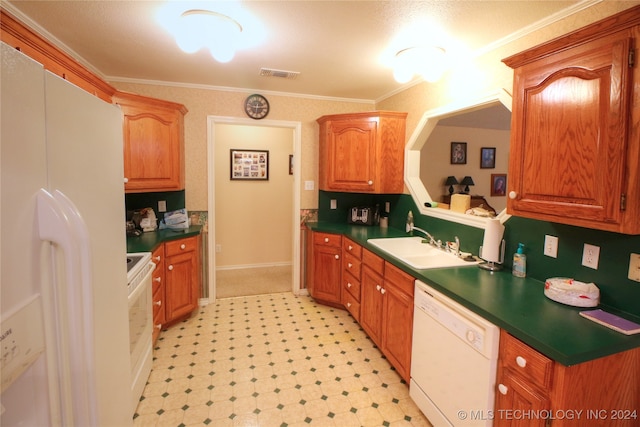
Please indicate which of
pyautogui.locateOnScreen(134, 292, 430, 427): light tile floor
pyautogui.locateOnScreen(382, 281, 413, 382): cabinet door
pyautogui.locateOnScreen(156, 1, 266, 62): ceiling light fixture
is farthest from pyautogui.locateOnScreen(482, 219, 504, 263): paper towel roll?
pyautogui.locateOnScreen(156, 1, 266, 62): ceiling light fixture

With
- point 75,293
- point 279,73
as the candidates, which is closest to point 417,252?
point 279,73

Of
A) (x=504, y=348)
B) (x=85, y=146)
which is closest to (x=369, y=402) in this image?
(x=504, y=348)

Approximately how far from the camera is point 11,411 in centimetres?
67

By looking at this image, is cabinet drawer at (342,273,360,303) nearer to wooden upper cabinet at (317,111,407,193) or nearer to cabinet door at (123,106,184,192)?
wooden upper cabinet at (317,111,407,193)

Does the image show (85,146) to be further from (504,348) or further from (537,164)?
(537,164)

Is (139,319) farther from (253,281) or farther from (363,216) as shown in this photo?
(363,216)

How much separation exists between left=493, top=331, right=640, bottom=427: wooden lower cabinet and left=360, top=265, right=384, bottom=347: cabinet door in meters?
1.24

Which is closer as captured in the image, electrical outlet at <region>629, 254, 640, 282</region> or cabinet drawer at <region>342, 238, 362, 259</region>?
Result: electrical outlet at <region>629, 254, 640, 282</region>

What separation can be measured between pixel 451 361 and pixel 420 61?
1.96 m

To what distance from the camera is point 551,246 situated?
186cm

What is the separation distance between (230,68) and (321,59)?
2.80 ft

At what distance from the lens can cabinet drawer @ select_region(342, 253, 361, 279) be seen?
3105 millimetres

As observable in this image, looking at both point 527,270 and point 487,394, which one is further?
point 527,270

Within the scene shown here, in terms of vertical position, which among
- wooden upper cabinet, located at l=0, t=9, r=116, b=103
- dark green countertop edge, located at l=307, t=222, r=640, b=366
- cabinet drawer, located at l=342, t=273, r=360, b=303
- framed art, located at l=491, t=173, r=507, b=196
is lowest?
cabinet drawer, located at l=342, t=273, r=360, b=303
